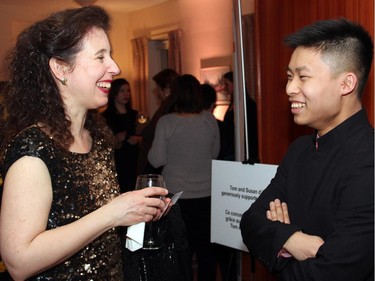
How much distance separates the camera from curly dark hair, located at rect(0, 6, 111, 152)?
148 centimetres

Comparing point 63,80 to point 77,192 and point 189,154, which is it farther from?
→ point 189,154

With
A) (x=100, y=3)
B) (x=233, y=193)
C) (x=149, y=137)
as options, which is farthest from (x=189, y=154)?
(x=100, y=3)

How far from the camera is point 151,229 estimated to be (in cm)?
167

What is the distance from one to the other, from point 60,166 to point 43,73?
32 cm

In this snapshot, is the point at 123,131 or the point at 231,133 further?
the point at 123,131

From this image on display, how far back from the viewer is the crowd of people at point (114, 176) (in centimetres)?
134

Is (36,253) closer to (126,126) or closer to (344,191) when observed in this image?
(344,191)

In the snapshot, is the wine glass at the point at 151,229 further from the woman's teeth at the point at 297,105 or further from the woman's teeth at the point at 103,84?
the woman's teeth at the point at 297,105

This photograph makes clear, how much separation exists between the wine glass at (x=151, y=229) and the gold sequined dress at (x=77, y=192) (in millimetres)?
107

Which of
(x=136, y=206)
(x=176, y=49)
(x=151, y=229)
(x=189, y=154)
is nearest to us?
(x=136, y=206)

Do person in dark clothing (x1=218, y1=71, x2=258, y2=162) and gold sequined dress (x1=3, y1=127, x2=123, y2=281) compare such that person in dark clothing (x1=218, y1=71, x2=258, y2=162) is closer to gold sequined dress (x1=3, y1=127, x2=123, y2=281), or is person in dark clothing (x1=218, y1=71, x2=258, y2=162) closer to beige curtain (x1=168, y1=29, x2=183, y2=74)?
gold sequined dress (x1=3, y1=127, x2=123, y2=281)

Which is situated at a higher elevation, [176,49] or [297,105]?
[176,49]

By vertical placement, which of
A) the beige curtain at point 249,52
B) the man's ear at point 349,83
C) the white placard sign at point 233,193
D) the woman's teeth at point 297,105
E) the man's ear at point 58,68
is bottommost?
the white placard sign at point 233,193

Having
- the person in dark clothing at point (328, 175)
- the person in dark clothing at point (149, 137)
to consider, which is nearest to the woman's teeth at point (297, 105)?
the person in dark clothing at point (328, 175)
